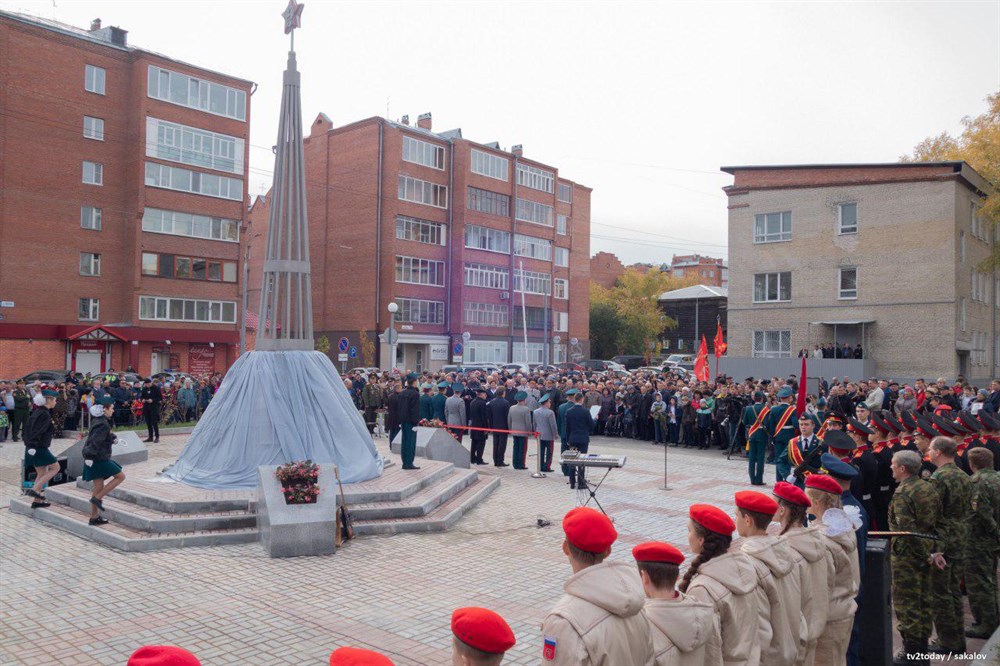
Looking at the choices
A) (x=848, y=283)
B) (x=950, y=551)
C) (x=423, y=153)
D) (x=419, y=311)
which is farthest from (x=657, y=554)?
(x=423, y=153)

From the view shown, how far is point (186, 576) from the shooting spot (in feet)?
31.3

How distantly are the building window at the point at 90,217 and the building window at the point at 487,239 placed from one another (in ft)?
86.9

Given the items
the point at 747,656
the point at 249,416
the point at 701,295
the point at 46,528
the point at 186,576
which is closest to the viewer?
the point at 747,656

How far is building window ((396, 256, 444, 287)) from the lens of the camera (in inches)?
2179

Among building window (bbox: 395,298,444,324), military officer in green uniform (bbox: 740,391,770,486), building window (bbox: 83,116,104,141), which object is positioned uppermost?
building window (bbox: 83,116,104,141)

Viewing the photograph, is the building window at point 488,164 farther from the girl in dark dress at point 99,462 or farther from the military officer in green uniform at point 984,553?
the military officer in green uniform at point 984,553

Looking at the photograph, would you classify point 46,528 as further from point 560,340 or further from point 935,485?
point 560,340

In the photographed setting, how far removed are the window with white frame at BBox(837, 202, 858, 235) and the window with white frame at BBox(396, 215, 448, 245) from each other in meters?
30.3

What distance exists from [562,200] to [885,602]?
67.3 m

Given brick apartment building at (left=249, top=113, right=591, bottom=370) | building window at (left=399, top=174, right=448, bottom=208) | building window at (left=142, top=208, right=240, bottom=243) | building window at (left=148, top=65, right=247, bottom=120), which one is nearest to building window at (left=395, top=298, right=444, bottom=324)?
brick apartment building at (left=249, top=113, right=591, bottom=370)

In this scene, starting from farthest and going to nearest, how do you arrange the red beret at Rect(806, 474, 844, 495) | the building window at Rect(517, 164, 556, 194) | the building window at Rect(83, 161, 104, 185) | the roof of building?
the roof of building < the building window at Rect(517, 164, 556, 194) < the building window at Rect(83, 161, 104, 185) < the red beret at Rect(806, 474, 844, 495)

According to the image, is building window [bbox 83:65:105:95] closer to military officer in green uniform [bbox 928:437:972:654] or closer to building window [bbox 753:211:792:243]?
building window [bbox 753:211:792:243]

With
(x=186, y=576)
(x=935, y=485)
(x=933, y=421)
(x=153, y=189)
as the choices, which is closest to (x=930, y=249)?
(x=933, y=421)

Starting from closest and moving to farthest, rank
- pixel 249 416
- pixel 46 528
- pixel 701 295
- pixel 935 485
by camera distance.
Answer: pixel 935 485 < pixel 46 528 < pixel 249 416 < pixel 701 295
